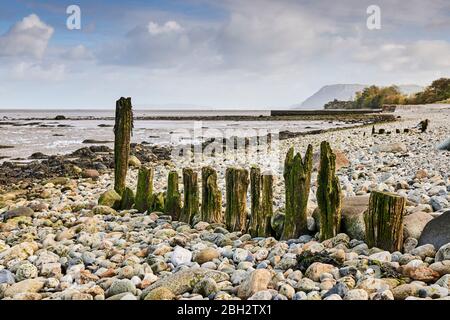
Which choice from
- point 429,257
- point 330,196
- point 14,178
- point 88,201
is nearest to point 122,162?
→ point 88,201

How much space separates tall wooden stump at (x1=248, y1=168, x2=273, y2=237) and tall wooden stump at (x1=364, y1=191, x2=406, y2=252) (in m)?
1.70

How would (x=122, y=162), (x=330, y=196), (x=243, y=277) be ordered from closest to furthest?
(x=243, y=277) → (x=330, y=196) → (x=122, y=162)

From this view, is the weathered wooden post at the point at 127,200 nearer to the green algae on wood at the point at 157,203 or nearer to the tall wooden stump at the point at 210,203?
the green algae on wood at the point at 157,203

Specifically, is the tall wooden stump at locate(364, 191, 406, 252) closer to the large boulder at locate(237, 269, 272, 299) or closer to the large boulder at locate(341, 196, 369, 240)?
the large boulder at locate(341, 196, 369, 240)

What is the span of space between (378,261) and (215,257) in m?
1.99

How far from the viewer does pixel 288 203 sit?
6.98 m

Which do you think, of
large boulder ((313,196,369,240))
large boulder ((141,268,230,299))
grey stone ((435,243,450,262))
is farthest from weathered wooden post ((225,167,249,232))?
grey stone ((435,243,450,262))

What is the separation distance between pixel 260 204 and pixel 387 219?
1989mm

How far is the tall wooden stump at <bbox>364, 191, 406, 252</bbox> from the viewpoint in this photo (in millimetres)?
5922

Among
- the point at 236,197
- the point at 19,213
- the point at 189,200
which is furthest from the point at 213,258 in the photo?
the point at 19,213

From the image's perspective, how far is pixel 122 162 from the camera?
10523mm

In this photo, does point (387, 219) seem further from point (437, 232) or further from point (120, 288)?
point (120, 288)
